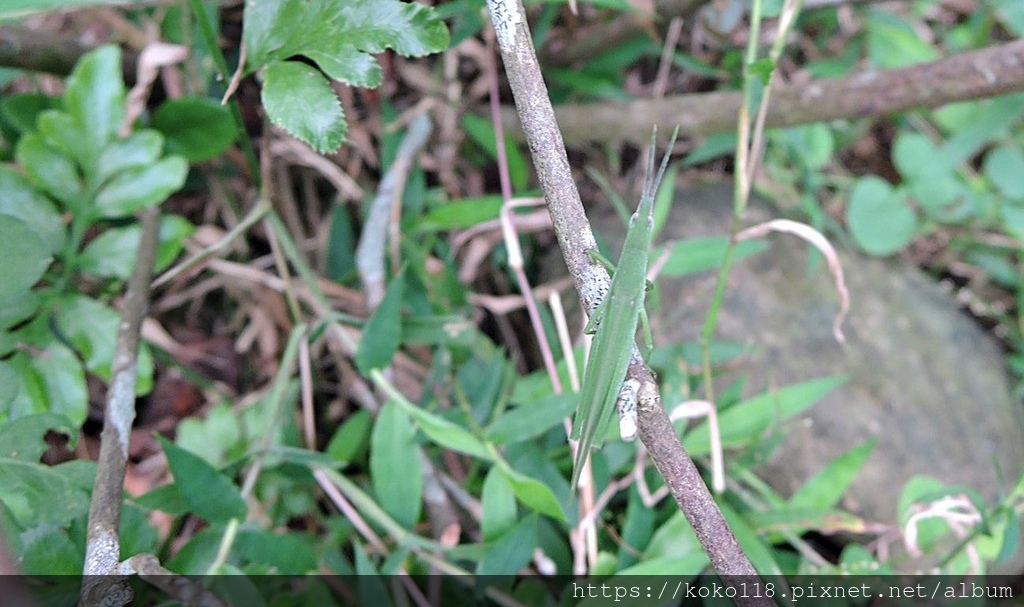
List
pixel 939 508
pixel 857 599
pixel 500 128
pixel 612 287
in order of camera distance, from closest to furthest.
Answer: pixel 612 287 → pixel 939 508 → pixel 857 599 → pixel 500 128

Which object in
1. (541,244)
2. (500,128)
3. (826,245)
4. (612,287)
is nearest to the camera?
(612,287)

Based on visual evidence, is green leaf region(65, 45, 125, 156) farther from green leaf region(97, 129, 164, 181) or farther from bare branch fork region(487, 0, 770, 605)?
bare branch fork region(487, 0, 770, 605)

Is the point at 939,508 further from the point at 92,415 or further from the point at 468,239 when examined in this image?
the point at 92,415

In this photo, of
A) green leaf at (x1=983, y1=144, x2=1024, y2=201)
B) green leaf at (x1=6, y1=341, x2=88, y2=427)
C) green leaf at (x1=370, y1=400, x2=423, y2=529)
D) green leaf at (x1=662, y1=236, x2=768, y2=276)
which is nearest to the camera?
green leaf at (x1=6, y1=341, x2=88, y2=427)

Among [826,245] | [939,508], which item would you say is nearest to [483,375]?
[826,245]

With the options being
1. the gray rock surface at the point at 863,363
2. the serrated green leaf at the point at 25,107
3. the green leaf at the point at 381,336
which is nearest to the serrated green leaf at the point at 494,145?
the gray rock surface at the point at 863,363

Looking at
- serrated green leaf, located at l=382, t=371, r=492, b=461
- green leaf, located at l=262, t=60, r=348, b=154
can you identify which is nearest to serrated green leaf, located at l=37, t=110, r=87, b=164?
green leaf, located at l=262, t=60, r=348, b=154

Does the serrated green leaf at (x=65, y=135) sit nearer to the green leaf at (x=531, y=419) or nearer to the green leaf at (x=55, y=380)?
the green leaf at (x=55, y=380)

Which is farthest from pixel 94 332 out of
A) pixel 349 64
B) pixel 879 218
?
pixel 879 218
